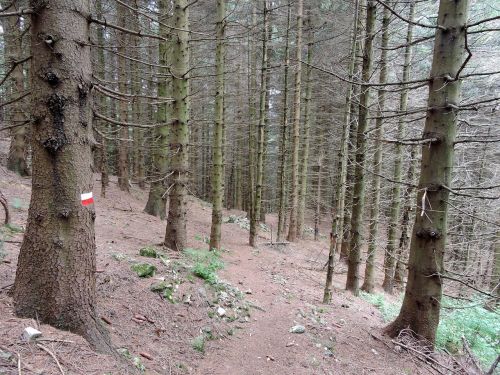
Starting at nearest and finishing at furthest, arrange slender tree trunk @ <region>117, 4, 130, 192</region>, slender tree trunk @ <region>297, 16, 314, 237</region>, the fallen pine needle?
1. the fallen pine needle
2. slender tree trunk @ <region>117, 4, 130, 192</region>
3. slender tree trunk @ <region>297, 16, 314, 237</region>

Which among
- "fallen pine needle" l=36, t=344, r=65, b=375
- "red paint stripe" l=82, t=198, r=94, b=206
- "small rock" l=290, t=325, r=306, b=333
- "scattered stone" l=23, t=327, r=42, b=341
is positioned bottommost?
"small rock" l=290, t=325, r=306, b=333

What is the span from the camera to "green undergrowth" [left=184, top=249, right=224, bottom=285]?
18.6 feet

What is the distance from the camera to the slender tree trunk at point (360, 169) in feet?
21.0

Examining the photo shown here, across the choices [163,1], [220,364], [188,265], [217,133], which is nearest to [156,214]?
[217,133]

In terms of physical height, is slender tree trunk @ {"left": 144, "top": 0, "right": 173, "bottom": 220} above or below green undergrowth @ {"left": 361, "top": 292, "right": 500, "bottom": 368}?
above

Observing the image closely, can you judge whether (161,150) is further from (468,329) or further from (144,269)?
(468,329)

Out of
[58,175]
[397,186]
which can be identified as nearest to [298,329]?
[58,175]

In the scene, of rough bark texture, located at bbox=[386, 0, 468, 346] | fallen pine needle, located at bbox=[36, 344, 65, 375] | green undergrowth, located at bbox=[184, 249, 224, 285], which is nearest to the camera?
fallen pine needle, located at bbox=[36, 344, 65, 375]

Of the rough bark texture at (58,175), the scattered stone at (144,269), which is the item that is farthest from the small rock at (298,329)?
the rough bark texture at (58,175)

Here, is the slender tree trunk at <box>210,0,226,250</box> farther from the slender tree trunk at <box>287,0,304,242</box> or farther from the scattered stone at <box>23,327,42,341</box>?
the scattered stone at <box>23,327,42,341</box>

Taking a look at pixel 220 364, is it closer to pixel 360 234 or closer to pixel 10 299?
pixel 10 299

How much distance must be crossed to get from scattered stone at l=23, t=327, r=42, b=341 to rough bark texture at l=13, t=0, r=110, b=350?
215mm

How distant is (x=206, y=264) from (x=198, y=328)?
2.40m

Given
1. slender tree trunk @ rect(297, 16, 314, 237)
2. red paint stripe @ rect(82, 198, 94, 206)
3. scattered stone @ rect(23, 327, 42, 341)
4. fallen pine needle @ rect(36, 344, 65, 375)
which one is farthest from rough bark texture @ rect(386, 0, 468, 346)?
slender tree trunk @ rect(297, 16, 314, 237)
